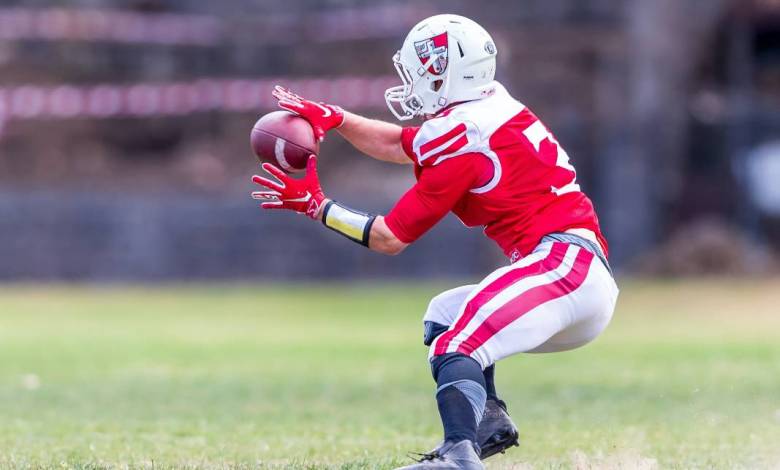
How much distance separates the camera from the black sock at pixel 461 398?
223 inches

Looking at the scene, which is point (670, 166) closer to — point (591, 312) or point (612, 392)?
point (612, 392)

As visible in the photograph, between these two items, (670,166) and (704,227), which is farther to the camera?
(670,166)

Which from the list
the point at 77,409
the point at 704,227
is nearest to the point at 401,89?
the point at 77,409

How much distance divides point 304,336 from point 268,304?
3991mm

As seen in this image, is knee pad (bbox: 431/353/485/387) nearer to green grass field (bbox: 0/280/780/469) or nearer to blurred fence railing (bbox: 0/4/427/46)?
green grass field (bbox: 0/280/780/469)

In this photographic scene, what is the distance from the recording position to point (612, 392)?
984 cm

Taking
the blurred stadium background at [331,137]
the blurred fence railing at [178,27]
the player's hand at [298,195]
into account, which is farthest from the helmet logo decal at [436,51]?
the blurred fence railing at [178,27]

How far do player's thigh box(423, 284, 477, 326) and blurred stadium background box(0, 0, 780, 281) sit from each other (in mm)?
14317

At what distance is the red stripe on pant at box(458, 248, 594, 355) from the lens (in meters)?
5.77

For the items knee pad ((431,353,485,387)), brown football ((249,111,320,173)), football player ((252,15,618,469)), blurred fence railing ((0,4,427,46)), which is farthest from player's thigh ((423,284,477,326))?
blurred fence railing ((0,4,427,46))

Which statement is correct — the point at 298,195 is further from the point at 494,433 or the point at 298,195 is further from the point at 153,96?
the point at 153,96

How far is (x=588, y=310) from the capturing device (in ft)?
19.6

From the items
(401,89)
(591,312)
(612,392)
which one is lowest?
(612,392)

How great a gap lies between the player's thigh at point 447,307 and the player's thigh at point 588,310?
396 mm
